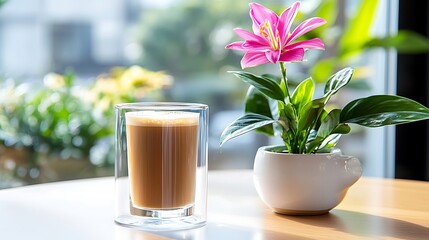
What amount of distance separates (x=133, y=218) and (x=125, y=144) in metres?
0.11

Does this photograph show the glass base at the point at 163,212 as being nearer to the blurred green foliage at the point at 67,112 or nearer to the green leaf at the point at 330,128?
the green leaf at the point at 330,128

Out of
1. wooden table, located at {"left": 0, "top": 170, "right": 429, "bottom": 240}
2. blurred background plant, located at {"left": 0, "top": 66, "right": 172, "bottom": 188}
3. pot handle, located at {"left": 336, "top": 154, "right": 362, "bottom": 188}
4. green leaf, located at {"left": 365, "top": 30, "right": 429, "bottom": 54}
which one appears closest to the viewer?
wooden table, located at {"left": 0, "top": 170, "right": 429, "bottom": 240}

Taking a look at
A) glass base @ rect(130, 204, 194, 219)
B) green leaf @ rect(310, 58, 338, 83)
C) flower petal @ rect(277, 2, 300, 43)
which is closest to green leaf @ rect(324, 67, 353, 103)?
flower petal @ rect(277, 2, 300, 43)

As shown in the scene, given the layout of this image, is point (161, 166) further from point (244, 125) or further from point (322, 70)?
point (322, 70)

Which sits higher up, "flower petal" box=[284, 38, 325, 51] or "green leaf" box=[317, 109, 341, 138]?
"flower petal" box=[284, 38, 325, 51]

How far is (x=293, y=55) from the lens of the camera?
38.2 inches

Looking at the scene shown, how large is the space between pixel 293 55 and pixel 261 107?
19cm

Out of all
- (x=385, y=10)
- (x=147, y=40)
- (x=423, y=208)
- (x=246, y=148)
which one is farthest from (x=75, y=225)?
(x=385, y=10)

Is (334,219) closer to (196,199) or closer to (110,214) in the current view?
(196,199)

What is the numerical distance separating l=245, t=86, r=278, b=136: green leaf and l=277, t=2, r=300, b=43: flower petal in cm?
17

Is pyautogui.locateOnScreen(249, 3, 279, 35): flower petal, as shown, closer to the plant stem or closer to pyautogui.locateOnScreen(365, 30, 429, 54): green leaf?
the plant stem

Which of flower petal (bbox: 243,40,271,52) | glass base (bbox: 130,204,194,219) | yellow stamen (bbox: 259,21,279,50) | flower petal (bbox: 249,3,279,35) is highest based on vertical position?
flower petal (bbox: 249,3,279,35)

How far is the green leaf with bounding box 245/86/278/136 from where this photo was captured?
1.13 m

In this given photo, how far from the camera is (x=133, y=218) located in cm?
99
